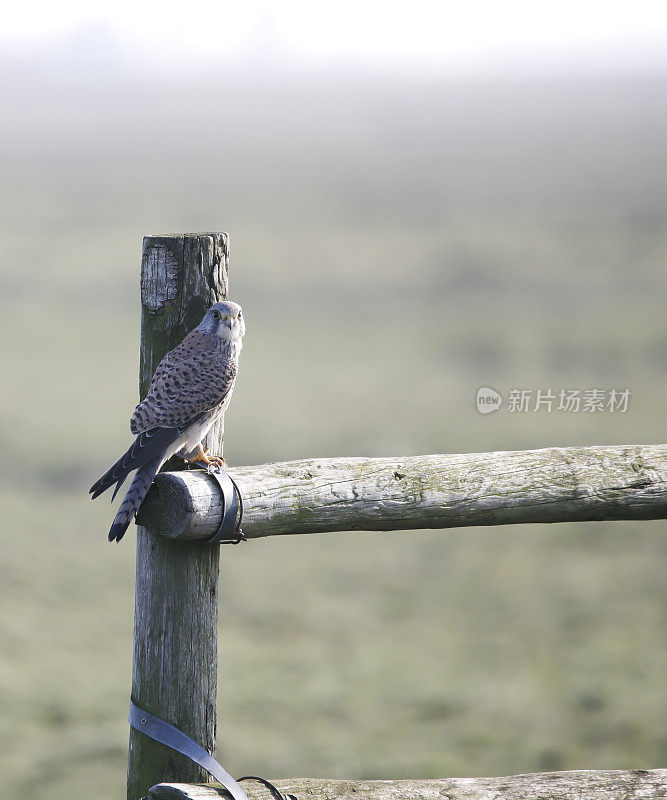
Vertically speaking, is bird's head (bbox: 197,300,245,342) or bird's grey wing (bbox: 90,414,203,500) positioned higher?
bird's head (bbox: 197,300,245,342)

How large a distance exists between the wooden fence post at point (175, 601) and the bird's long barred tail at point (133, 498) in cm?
13

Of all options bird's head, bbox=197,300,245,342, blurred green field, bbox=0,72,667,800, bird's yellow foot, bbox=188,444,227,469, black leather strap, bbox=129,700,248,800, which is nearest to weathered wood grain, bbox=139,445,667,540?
bird's yellow foot, bbox=188,444,227,469

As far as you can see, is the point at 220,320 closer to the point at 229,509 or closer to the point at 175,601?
the point at 229,509

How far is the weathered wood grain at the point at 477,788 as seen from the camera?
183 centimetres

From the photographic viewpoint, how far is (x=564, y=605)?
6609 mm

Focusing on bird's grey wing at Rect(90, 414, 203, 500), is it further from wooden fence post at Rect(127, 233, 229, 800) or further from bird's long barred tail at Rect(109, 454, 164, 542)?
wooden fence post at Rect(127, 233, 229, 800)

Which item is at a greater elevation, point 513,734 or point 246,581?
point 246,581

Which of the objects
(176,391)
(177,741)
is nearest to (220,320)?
(176,391)

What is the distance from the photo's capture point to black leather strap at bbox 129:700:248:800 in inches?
71.7

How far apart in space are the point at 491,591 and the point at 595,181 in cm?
4008

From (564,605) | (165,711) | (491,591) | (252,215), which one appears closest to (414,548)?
(491,591)

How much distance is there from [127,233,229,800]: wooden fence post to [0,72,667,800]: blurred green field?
2.51 meters

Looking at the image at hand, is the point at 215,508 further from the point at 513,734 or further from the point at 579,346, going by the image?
the point at 579,346

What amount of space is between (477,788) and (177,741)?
636 mm
